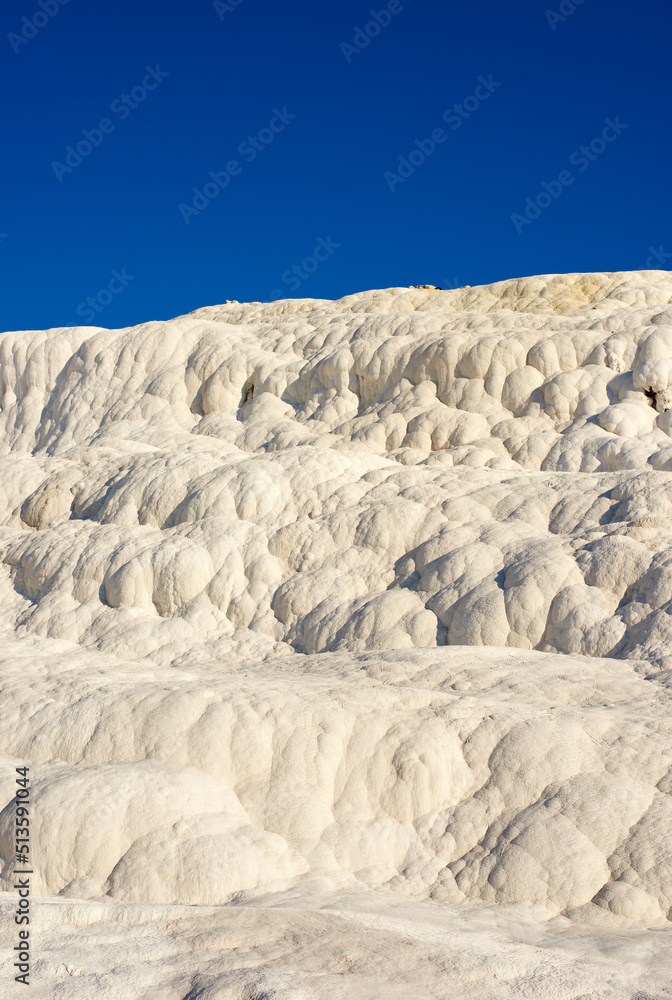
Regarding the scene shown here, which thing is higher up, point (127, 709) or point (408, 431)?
point (408, 431)

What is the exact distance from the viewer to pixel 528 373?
16875 mm

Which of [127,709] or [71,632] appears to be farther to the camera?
[71,632]

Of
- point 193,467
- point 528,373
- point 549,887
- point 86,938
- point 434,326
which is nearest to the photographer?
point 86,938

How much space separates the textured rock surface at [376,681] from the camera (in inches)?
175

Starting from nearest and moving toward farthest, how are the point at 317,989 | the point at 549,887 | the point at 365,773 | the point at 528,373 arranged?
the point at 317,989 → the point at 549,887 → the point at 365,773 → the point at 528,373

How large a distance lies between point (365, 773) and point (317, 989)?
2651 mm

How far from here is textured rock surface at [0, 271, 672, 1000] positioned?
4.45m

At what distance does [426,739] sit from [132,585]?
5804 mm

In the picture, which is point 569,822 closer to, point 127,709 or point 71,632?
point 127,709

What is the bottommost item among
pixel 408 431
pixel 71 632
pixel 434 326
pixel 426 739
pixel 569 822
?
pixel 569 822

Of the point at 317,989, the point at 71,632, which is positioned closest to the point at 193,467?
the point at 71,632

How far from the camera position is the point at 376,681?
7.32 meters

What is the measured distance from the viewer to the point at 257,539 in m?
11.2

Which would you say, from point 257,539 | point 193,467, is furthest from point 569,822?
point 193,467
